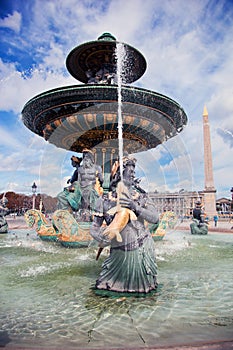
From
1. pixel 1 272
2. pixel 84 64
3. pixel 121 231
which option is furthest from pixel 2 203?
pixel 121 231

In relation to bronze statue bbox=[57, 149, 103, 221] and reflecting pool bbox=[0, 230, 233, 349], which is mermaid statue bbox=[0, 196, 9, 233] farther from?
reflecting pool bbox=[0, 230, 233, 349]

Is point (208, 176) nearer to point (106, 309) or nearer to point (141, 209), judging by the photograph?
point (141, 209)

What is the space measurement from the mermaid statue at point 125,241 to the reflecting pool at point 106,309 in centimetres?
19

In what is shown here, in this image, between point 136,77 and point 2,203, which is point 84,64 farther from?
point 2,203

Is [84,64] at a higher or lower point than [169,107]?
higher

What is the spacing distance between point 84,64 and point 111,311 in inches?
401

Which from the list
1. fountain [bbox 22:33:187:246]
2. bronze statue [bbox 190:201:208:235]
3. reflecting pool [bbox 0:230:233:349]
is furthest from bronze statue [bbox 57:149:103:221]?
bronze statue [bbox 190:201:208:235]

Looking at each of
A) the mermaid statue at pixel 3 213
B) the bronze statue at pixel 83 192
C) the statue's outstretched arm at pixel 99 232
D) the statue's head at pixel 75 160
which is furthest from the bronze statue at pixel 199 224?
the statue's outstretched arm at pixel 99 232

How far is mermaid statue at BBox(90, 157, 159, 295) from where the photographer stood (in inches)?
132

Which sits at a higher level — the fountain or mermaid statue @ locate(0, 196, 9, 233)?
the fountain

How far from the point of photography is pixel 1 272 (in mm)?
4859

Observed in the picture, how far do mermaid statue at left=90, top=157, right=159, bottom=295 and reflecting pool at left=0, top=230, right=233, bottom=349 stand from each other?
0.19m

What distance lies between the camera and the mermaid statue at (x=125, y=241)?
11.0ft

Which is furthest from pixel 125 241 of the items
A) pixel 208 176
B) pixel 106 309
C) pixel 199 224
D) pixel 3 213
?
pixel 208 176
